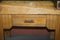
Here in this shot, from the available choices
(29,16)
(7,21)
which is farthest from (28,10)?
(7,21)

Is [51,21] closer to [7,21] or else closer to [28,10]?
[28,10]

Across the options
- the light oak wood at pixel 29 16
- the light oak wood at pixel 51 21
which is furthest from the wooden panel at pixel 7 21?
the light oak wood at pixel 51 21

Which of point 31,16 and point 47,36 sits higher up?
point 31,16

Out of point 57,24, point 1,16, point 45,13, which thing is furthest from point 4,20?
point 57,24

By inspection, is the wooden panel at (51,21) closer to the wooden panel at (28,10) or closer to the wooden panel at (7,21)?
the wooden panel at (28,10)

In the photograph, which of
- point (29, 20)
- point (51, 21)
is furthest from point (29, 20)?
point (51, 21)

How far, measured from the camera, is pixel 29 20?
4.21 feet

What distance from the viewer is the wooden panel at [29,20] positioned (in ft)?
4.18

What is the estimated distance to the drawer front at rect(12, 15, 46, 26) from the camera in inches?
50.2

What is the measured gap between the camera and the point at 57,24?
1278 millimetres

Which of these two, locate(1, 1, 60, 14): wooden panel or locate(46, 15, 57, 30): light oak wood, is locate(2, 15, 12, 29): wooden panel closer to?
locate(1, 1, 60, 14): wooden panel

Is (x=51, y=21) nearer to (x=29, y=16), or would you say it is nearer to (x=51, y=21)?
(x=51, y=21)

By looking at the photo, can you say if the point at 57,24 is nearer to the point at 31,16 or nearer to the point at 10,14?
the point at 31,16

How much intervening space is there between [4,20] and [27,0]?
15.8 inches
